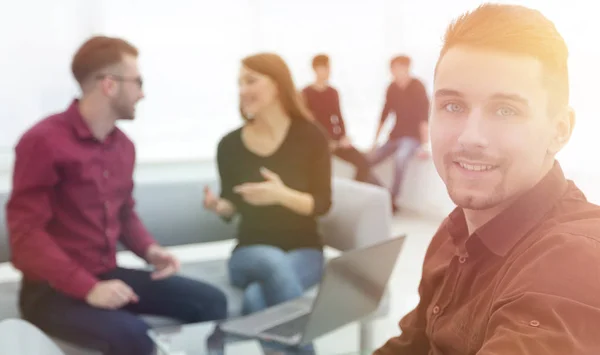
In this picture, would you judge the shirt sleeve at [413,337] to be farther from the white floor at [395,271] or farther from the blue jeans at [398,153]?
the blue jeans at [398,153]

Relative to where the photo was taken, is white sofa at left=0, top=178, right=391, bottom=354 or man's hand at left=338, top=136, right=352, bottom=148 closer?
white sofa at left=0, top=178, right=391, bottom=354

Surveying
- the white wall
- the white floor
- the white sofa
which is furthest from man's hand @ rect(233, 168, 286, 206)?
the white wall

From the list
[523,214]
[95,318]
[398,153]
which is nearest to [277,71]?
[95,318]

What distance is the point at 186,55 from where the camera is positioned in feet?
9.78

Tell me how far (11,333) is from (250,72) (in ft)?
2.88

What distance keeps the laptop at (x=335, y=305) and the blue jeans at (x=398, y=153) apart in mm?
1485

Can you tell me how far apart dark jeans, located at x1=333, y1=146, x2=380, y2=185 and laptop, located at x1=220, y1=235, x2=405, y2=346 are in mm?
1172

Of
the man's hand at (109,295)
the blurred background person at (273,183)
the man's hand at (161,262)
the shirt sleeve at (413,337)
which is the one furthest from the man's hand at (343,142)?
the shirt sleeve at (413,337)

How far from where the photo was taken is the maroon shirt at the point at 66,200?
137cm

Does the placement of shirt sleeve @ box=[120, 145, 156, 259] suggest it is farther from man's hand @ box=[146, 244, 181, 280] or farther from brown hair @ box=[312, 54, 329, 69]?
brown hair @ box=[312, 54, 329, 69]

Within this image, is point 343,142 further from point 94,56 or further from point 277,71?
point 94,56

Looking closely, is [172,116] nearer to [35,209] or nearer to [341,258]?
[35,209]

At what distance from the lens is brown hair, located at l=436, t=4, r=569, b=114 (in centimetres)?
58

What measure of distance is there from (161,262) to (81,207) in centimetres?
29
